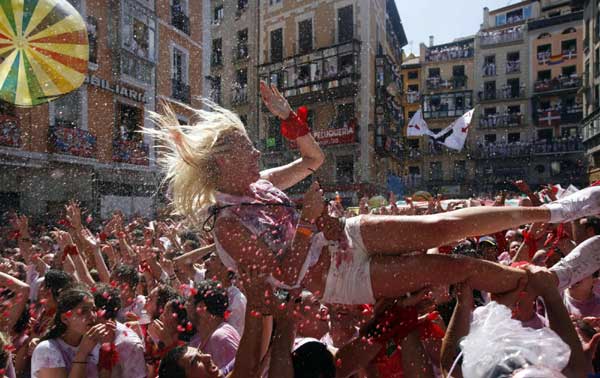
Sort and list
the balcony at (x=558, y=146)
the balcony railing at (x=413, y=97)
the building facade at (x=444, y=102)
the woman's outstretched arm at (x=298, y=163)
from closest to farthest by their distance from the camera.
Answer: the woman's outstretched arm at (x=298, y=163) → the balcony at (x=558, y=146) → the building facade at (x=444, y=102) → the balcony railing at (x=413, y=97)

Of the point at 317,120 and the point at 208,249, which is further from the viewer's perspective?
the point at 317,120

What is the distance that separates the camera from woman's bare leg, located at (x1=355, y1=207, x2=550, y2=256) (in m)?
2.60

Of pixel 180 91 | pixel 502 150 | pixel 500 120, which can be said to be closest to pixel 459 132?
pixel 180 91

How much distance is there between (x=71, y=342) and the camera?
2.79 metres

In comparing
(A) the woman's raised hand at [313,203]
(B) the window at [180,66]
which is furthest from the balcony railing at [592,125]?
(A) the woman's raised hand at [313,203]

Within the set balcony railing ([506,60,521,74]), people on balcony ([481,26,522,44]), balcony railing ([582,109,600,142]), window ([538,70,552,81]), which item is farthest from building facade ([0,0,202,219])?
window ([538,70,552,81])

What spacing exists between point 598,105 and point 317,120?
48.1 feet

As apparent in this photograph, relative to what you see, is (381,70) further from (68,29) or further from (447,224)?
(447,224)

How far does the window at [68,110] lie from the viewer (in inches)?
579

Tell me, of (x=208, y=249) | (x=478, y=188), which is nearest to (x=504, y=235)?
(x=208, y=249)

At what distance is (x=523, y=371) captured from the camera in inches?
49.3

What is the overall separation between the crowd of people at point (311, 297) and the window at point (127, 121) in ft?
45.5

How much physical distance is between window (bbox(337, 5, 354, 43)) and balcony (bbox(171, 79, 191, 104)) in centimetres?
928

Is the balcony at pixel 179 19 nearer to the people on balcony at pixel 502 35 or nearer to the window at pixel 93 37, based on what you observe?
the window at pixel 93 37
